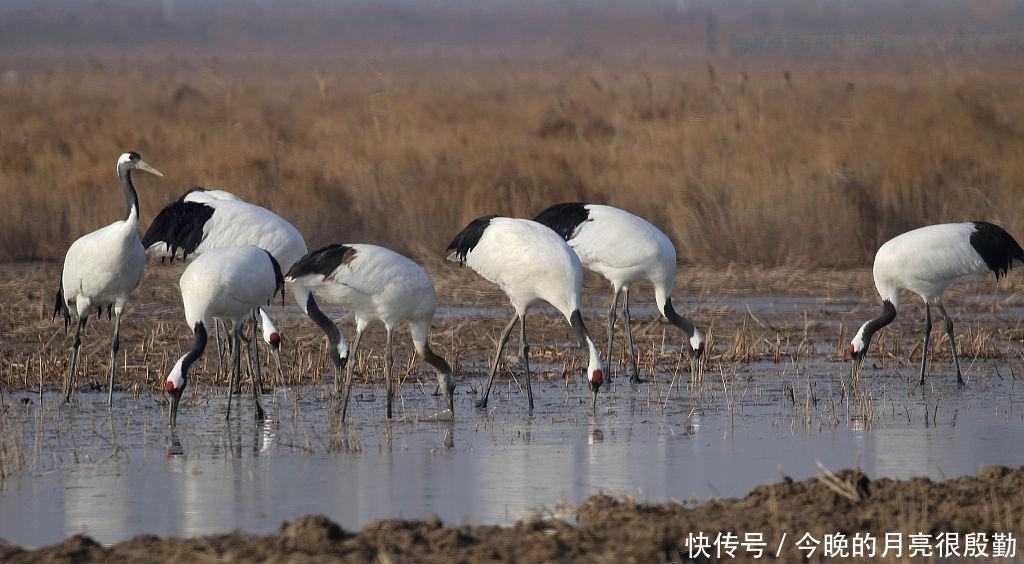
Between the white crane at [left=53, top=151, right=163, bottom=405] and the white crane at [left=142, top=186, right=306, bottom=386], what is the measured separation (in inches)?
26.4

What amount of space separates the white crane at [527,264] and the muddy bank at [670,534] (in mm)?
3451

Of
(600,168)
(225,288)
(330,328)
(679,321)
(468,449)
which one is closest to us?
(468,449)

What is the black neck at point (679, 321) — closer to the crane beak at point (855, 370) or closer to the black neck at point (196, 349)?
the crane beak at point (855, 370)

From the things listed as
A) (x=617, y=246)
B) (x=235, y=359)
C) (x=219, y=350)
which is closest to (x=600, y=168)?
(x=617, y=246)

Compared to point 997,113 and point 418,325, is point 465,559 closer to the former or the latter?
point 418,325

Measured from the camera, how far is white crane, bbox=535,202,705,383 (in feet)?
36.5

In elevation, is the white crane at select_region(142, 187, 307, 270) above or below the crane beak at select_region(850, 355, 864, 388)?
above

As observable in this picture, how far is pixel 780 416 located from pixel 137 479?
11.5 ft

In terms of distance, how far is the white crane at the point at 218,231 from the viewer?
414 inches

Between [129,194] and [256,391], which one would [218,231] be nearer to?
[129,194]

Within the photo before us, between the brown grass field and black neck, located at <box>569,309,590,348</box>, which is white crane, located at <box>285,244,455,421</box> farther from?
the brown grass field

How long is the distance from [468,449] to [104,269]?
2.91 m

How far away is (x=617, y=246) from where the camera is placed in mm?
11125

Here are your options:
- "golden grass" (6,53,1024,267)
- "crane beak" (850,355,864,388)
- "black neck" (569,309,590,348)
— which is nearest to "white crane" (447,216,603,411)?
"black neck" (569,309,590,348)
